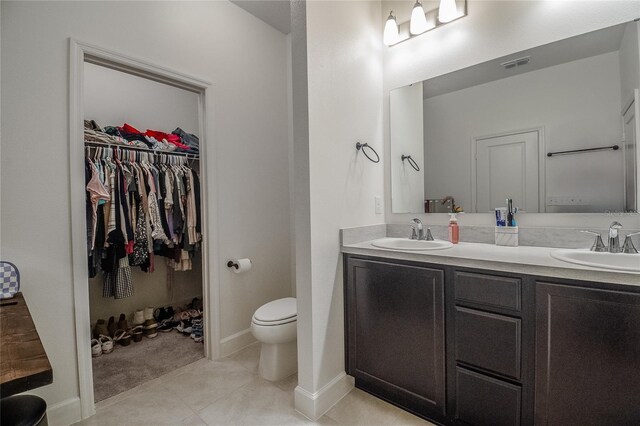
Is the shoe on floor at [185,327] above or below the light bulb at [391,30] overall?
below

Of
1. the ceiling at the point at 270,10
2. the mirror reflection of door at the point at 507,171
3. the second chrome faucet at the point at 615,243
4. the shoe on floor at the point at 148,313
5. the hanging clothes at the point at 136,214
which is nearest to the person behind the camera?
the second chrome faucet at the point at 615,243

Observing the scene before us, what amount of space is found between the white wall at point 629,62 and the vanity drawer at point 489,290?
3.56ft

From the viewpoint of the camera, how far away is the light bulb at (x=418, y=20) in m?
1.93

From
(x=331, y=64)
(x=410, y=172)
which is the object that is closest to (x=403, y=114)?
(x=410, y=172)

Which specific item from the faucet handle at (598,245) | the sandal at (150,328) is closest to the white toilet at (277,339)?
the sandal at (150,328)

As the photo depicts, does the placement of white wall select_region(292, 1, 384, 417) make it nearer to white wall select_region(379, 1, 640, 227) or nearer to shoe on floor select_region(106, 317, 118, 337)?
white wall select_region(379, 1, 640, 227)

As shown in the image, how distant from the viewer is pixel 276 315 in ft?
6.50

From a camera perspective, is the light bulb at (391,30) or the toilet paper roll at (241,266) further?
the toilet paper roll at (241,266)

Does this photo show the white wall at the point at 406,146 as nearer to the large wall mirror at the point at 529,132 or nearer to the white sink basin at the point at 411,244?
the large wall mirror at the point at 529,132

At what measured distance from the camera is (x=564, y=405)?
1179 mm

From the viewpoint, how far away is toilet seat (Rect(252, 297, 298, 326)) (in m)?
1.92

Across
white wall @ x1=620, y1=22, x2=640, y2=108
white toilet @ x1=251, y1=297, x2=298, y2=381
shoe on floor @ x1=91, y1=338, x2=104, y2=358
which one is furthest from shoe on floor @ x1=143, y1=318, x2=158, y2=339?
white wall @ x1=620, y1=22, x2=640, y2=108

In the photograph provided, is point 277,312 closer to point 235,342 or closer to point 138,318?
point 235,342

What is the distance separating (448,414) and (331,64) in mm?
1938
